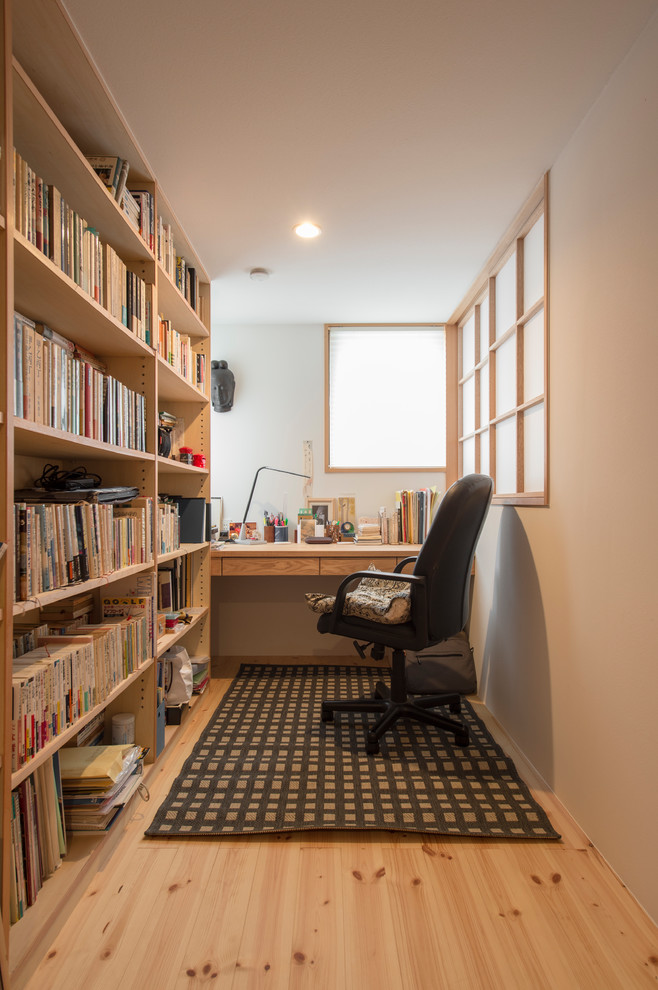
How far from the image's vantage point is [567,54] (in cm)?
144

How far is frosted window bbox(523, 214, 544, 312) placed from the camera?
2088 mm

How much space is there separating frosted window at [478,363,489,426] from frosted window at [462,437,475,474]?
23 cm

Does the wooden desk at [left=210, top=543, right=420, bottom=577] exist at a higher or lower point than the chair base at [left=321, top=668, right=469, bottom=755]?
higher

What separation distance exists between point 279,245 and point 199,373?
77 cm

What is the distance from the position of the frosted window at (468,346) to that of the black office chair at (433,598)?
4.45 feet

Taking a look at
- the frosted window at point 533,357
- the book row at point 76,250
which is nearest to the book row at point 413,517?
the frosted window at point 533,357

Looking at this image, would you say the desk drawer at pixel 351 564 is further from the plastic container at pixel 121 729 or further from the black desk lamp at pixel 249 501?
the plastic container at pixel 121 729

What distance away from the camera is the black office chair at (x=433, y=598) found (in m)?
2.06

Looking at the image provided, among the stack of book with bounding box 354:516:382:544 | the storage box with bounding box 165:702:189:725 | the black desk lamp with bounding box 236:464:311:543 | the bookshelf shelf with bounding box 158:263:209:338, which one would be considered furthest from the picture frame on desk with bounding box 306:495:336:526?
the storage box with bounding box 165:702:189:725

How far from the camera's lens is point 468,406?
3.33m

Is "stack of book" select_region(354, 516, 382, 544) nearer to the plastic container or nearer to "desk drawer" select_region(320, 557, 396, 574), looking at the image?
"desk drawer" select_region(320, 557, 396, 574)

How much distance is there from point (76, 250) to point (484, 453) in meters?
2.18

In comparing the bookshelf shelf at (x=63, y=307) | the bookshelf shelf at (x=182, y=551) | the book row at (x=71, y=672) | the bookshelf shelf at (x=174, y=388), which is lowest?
the book row at (x=71, y=672)

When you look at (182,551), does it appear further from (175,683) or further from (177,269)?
(177,269)
